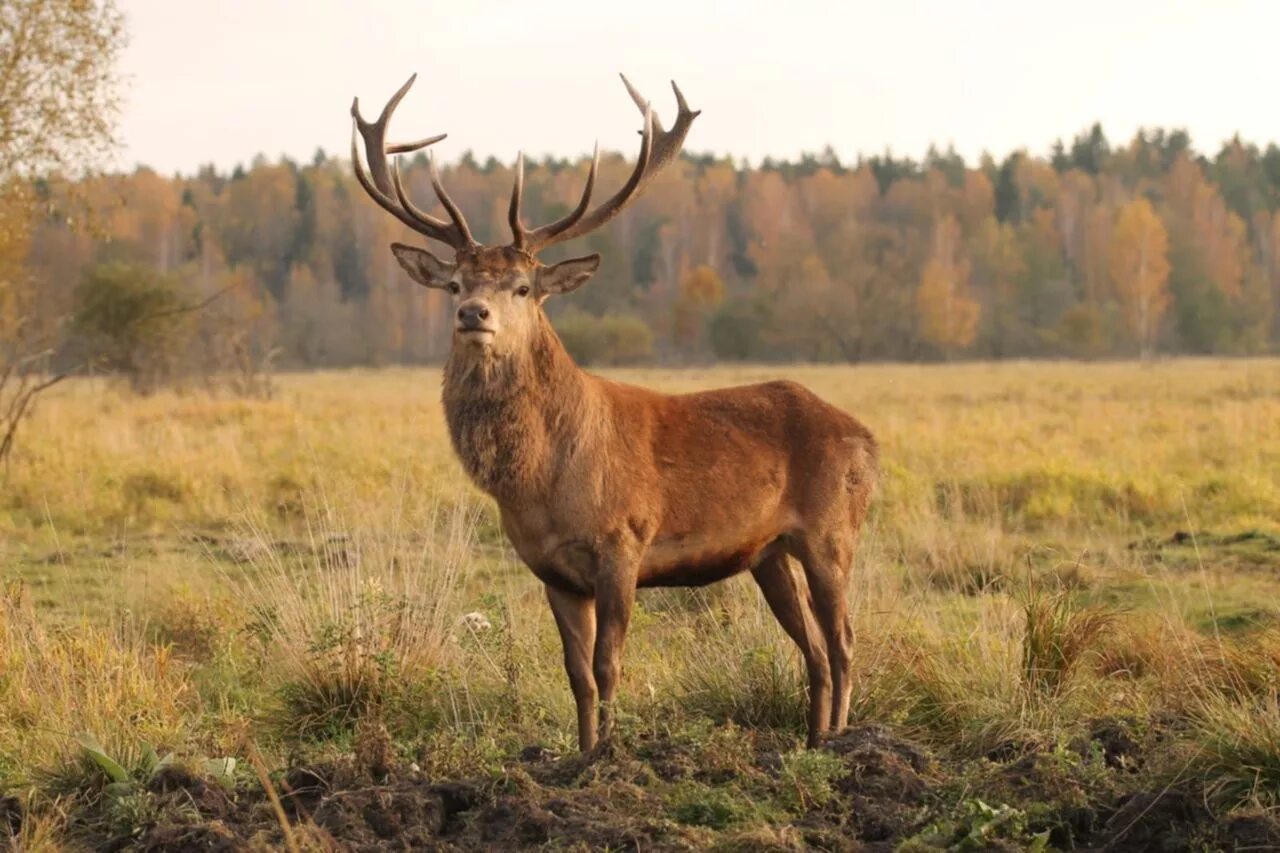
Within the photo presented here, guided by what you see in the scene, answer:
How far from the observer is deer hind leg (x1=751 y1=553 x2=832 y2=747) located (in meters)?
7.08

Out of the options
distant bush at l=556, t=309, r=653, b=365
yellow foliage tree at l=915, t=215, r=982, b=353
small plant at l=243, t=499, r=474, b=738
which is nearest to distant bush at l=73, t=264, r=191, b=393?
distant bush at l=556, t=309, r=653, b=365

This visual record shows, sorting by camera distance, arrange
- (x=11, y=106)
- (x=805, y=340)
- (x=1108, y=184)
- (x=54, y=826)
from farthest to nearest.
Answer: (x=1108, y=184), (x=805, y=340), (x=11, y=106), (x=54, y=826)

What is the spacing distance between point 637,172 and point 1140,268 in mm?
84291

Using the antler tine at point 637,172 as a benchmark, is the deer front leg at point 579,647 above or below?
below

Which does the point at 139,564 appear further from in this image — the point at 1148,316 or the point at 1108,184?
the point at 1108,184

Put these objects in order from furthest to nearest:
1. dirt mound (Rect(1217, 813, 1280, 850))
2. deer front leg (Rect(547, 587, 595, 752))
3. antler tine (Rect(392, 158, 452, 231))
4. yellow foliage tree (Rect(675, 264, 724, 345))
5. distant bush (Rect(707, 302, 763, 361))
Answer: yellow foliage tree (Rect(675, 264, 724, 345)), distant bush (Rect(707, 302, 763, 361)), antler tine (Rect(392, 158, 452, 231)), deer front leg (Rect(547, 587, 595, 752)), dirt mound (Rect(1217, 813, 1280, 850))

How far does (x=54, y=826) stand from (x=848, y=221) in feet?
339

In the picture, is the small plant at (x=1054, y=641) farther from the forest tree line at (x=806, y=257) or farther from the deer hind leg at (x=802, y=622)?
the forest tree line at (x=806, y=257)

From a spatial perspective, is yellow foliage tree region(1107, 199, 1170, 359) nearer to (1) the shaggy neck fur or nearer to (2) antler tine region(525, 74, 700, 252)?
(2) antler tine region(525, 74, 700, 252)

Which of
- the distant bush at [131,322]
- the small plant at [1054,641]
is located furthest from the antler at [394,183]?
the distant bush at [131,322]

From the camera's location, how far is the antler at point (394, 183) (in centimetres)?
702

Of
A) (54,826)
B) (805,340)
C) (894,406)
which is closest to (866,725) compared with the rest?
(54,826)

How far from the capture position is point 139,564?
37.8ft

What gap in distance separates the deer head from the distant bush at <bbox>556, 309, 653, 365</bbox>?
61.6m
